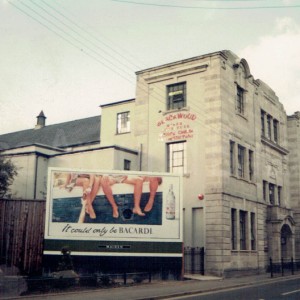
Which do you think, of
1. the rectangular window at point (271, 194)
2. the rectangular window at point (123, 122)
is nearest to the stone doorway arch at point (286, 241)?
the rectangular window at point (271, 194)

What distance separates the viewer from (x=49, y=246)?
19.6 meters

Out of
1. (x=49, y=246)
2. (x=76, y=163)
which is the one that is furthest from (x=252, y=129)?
(x=49, y=246)

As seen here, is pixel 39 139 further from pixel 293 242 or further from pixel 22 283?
pixel 22 283

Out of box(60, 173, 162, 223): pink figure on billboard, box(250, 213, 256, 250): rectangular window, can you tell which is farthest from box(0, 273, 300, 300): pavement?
box(250, 213, 256, 250): rectangular window

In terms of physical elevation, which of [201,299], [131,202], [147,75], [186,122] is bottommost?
[201,299]

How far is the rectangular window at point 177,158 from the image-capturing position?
95.1 ft

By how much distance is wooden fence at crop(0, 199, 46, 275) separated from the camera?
18.8 meters

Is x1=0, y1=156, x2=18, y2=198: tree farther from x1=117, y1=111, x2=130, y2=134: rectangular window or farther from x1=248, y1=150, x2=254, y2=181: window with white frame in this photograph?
x1=248, y1=150, x2=254, y2=181: window with white frame

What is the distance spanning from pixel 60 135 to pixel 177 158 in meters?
18.9

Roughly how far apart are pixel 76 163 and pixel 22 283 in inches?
585

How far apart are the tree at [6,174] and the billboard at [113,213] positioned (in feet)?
30.7

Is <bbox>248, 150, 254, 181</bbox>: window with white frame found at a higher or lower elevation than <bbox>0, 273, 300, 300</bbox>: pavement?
higher

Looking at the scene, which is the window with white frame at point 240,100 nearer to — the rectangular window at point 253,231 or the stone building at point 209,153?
the stone building at point 209,153

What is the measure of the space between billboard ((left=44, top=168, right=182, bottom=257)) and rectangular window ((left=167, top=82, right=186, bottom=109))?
8.96 m
